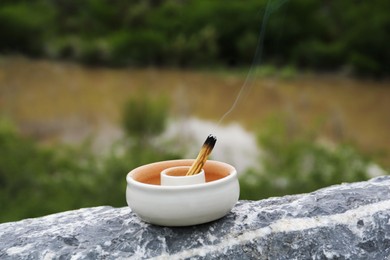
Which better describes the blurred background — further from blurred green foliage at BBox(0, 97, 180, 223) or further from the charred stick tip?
the charred stick tip

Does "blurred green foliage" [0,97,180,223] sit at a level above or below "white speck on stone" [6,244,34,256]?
below

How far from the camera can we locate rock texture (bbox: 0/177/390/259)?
906 millimetres

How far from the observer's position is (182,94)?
748cm

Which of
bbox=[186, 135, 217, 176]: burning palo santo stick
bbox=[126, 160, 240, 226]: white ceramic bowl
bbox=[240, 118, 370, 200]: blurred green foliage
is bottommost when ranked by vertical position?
bbox=[240, 118, 370, 200]: blurred green foliage

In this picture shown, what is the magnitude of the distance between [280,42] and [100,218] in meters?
8.61

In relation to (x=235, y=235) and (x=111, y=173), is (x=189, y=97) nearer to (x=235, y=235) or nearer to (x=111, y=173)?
(x=111, y=173)

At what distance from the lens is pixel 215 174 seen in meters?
1.00

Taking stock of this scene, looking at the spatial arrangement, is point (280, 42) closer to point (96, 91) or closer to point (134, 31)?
point (134, 31)

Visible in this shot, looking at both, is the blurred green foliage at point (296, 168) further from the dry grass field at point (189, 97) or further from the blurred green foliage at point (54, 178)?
the dry grass field at point (189, 97)

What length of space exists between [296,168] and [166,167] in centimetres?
252

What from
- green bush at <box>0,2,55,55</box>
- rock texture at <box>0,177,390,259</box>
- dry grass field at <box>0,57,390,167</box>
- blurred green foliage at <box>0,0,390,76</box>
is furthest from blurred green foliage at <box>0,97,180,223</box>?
green bush at <box>0,2,55,55</box>

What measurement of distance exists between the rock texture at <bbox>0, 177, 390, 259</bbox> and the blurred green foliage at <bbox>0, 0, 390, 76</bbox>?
763cm

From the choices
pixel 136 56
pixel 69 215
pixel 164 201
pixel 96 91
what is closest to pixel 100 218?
pixel 69 215

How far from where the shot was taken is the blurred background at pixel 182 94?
3.42 meters
